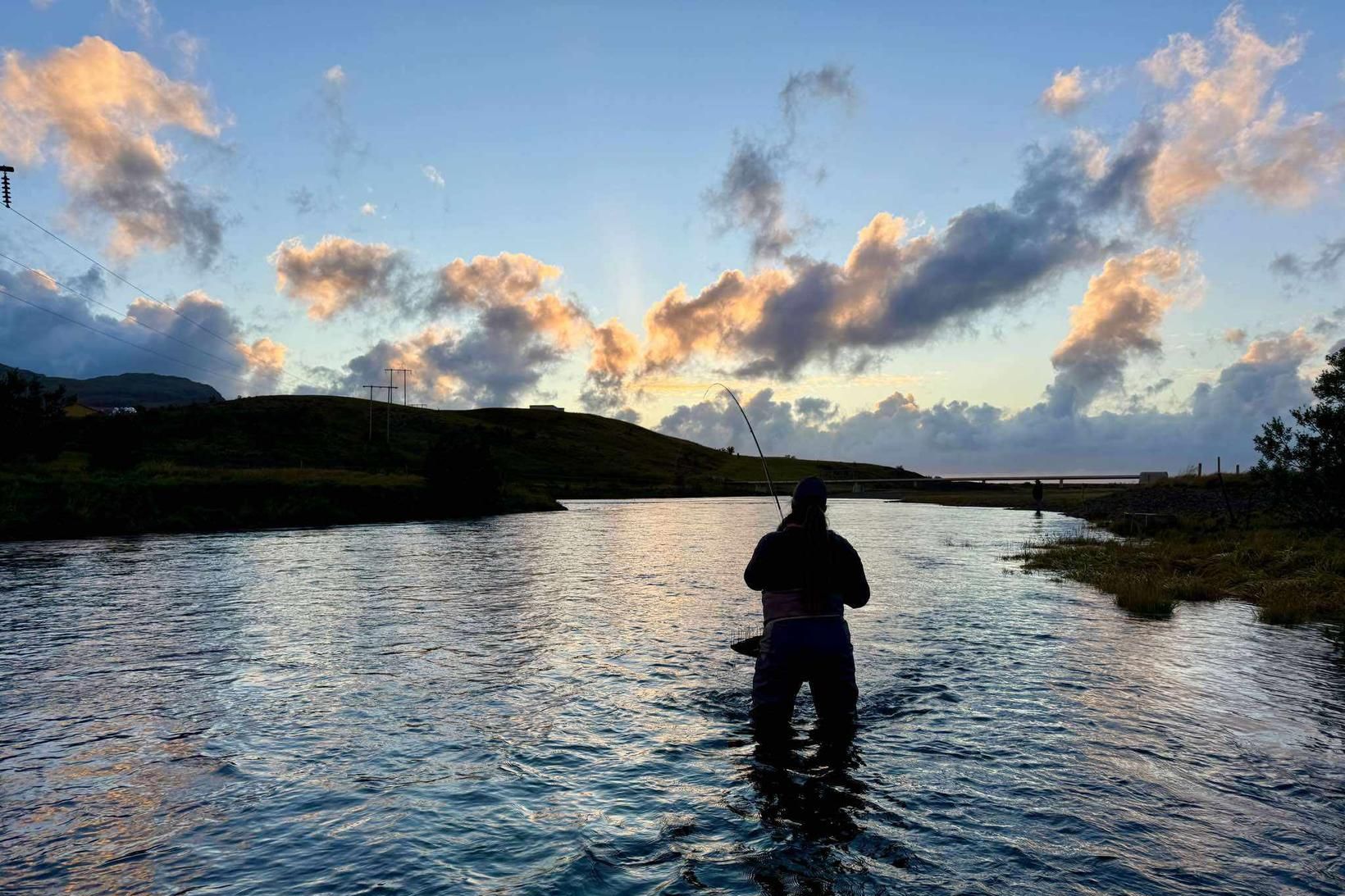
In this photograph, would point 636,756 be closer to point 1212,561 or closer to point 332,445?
point 1212,561

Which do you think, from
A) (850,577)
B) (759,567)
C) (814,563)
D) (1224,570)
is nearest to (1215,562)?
(1224,570)

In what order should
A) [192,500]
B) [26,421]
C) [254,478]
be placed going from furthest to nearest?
1. [26,421]
2. [254,478]
3. [192,500]

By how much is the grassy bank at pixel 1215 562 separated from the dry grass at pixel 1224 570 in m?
0.03

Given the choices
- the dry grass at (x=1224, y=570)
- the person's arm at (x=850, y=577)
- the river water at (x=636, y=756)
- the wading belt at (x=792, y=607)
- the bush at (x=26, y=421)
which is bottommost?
the river water at (x=636, y=756)

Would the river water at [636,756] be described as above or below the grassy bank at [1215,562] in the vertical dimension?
below

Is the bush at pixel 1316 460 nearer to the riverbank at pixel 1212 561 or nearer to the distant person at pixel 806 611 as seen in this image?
the riverbank at pixel 1212 561

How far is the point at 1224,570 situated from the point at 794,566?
26.1 m

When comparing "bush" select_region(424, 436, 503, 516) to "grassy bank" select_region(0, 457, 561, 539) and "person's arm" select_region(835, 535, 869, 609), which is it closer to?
"grassy bank" select_region(0, 457, 561, 539)

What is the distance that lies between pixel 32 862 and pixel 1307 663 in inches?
812

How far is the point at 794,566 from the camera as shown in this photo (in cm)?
1030

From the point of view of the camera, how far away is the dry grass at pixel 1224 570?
2292 cm

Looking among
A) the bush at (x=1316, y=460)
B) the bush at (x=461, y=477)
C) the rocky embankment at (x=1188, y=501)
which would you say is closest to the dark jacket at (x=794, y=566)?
the bush at (x=1316, y=460)

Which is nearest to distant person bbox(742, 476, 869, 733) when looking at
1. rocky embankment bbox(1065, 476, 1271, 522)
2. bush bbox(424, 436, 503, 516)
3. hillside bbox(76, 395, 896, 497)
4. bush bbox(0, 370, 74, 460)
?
rocky embankment bbox(1065, 476, 1271, 522)

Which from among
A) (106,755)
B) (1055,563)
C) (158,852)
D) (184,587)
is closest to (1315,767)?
(158,852)
